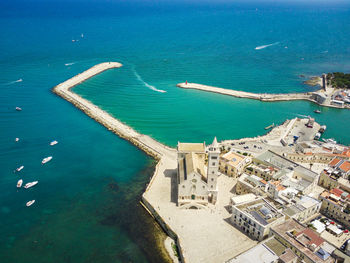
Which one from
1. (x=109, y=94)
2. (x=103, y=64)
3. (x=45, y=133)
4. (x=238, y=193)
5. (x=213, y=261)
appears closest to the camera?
(x=213, y=261)

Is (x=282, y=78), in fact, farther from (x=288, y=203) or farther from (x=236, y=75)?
(x=288, y=203)

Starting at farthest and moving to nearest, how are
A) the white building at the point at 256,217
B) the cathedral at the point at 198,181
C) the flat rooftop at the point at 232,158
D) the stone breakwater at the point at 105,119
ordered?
1. the stone breakwater at the point at 105,119
2. the flat rooftop at the point at 232,158
3. the cathedral at the point at 198,181
4. the white building at the point at 256,217

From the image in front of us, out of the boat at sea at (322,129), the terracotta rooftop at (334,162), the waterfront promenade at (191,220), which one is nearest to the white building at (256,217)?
the waterfront promenade at (191,220)

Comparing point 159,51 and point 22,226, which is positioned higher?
point 159,51

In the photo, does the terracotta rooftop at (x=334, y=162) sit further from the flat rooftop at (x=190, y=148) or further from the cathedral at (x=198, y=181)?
the flat rooftop at (x=190, y=148)

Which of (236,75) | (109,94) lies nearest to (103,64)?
(109,94)

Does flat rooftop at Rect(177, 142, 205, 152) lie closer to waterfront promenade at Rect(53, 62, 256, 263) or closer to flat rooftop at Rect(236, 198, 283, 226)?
waterfront promenade at Rect(53, 62, 256, 263)
